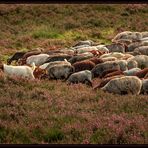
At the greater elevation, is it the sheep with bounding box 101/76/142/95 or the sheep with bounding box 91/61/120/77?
the sheep with bounding box 101/76/142/95

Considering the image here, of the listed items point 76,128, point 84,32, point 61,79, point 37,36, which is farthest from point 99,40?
point 76,128

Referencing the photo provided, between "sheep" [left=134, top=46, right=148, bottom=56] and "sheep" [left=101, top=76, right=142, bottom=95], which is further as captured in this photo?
"sheep" [left=134, top=46, right=148, bottom=56]

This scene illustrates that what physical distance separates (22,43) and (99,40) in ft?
16.6

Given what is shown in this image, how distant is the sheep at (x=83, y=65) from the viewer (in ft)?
50.5

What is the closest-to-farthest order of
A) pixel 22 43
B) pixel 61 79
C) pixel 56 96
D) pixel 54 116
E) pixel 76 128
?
pixel 76 128
pixel 54 116
pixel 56 96
pixel 61 79
pixel 22 43

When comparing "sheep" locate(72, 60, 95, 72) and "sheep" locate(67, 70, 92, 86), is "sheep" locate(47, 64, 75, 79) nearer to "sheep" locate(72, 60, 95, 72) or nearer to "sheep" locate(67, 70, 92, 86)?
"sheep" locate(72, 60, 95, 72)

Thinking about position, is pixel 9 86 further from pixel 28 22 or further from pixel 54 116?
pixel 28 22

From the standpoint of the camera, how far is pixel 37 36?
91.9ft

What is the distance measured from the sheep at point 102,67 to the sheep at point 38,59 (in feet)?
12.8

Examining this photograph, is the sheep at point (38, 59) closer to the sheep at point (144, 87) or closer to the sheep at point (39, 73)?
the sheep at point (39, 73)

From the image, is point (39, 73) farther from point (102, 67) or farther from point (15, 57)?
point (15, 57)

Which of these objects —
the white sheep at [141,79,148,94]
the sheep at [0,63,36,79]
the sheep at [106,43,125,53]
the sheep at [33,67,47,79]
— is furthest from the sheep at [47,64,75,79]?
the sheep at [106,43,125,53]

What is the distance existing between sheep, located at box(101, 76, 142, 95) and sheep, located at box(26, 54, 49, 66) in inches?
278

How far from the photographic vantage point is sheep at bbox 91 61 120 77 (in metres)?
14.9
